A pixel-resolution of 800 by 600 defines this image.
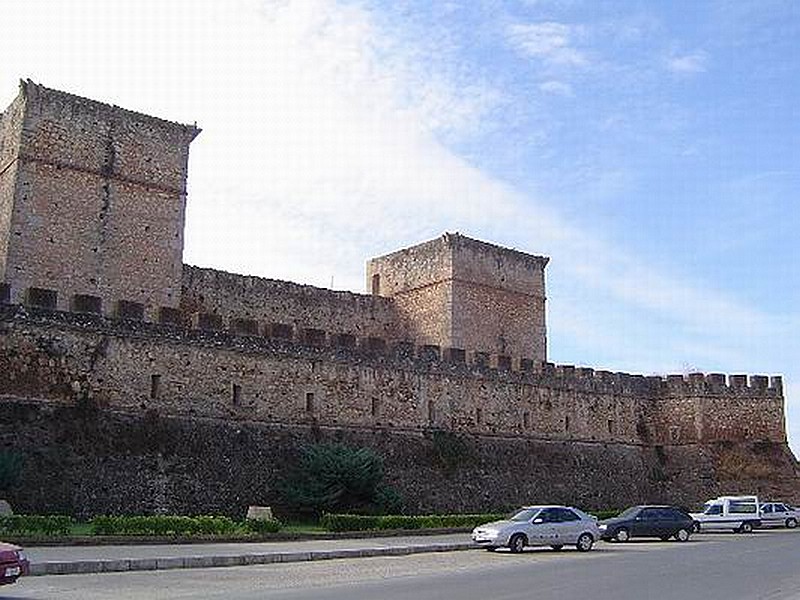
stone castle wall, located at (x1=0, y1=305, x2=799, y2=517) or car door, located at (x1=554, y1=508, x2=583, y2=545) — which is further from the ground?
stone castle wall, located at (x1=0, y1=305, x2=799, y2=517)

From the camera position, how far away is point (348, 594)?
13.5 m

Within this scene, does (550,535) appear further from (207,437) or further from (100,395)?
(100,395)

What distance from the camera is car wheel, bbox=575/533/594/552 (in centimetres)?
2378

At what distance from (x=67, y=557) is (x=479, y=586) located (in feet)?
26.2

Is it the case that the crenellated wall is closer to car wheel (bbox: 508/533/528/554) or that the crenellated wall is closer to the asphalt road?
car wheel (bbox: 508/533/528/554)

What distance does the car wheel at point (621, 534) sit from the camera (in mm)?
27688

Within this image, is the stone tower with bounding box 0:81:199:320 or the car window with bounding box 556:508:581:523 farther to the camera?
the stone tower with bounding box 0:81:199:320

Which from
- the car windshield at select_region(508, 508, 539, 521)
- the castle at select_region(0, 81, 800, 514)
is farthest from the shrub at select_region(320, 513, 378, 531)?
the car windshield at select_region(508, 508, 539, 521)

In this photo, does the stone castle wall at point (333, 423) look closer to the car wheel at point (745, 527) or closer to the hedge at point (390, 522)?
the hedge at point (390, 522)

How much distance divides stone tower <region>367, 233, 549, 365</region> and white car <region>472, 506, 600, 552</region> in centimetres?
1775

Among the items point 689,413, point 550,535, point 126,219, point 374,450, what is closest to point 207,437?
point 374,450

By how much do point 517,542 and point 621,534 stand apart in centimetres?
598

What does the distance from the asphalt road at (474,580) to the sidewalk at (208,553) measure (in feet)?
2.19

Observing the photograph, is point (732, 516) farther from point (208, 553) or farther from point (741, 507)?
point (208, 553)
